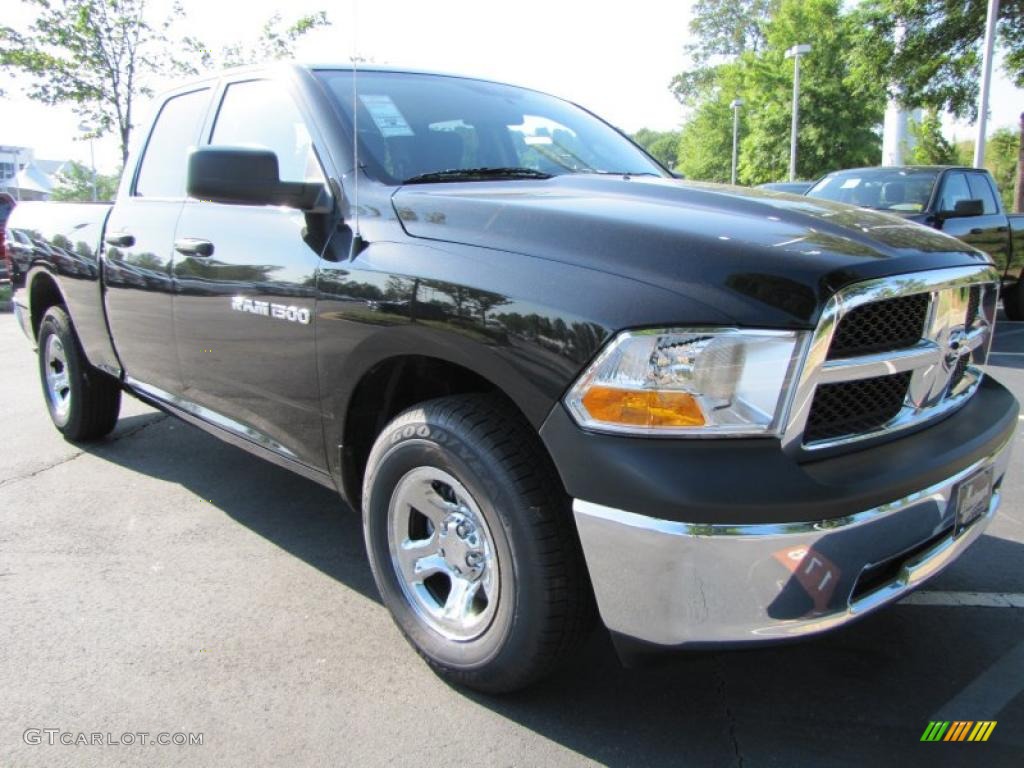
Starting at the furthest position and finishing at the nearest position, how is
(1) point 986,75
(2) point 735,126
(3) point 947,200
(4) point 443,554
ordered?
(2) point 735,126
(1) point 986,75
(3) point 947,200
(4) point 443,554

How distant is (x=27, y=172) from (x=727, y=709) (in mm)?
86179

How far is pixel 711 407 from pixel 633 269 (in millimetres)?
367

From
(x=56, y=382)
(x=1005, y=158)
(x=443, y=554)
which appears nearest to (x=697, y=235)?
(x=443, y=554)

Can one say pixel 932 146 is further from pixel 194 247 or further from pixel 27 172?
pixel 27 172

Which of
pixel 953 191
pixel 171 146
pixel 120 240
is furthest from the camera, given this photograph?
pixel 953 191

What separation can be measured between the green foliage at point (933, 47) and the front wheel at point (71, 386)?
19059mm

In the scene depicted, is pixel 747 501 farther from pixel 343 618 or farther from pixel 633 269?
pixel 343 618

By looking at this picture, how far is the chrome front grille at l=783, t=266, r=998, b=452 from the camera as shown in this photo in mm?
1768

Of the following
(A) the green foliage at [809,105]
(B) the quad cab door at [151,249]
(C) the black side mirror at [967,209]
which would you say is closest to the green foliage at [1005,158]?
(A) the green foliage at [809,105]

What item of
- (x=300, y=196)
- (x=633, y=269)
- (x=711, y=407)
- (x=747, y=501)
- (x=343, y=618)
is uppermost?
(x=300, y=196)

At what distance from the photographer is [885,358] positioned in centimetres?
194

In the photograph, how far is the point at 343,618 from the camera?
9.20ft

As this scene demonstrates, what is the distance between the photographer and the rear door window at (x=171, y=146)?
3.63 meters

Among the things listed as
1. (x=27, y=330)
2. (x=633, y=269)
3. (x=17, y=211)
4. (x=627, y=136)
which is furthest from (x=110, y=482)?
(x=633, y=269)
